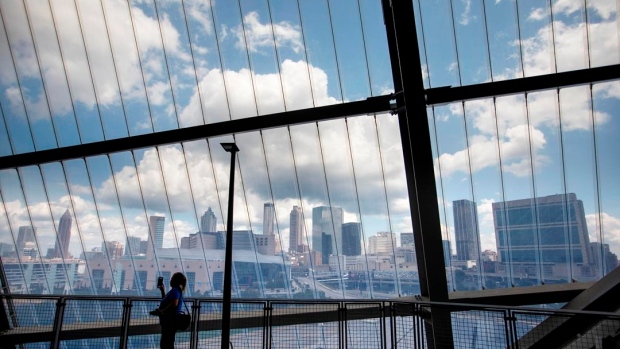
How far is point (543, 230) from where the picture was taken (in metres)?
11.7

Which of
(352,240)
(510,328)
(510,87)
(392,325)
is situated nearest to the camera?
(510,328)

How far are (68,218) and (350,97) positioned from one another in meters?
11.6

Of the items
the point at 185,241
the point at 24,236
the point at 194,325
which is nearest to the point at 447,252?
the point at 194,325

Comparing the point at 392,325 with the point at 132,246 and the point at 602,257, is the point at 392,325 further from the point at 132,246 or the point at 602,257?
the point at 132,246

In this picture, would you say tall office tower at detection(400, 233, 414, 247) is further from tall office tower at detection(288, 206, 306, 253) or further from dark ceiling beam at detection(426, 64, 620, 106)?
dark ceiling beam at detection(426, 64, 620, 106)

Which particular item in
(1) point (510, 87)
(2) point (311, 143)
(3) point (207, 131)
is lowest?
(2) point (311, 143)

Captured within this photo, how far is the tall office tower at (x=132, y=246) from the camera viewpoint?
47.0 feet

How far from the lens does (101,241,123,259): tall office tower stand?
14.5 meters

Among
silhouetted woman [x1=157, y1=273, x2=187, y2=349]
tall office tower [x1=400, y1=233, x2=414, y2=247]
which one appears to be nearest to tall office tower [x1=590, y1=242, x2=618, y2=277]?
tall office tower [x1=400, y1=233, x2=414, y2=247]

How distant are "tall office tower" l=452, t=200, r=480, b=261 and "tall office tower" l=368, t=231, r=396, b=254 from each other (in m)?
1.93

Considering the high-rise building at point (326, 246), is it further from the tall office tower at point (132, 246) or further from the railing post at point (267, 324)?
the tall office tower at point (132, 246)

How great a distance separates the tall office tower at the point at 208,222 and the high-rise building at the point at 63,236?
5409 millimetres

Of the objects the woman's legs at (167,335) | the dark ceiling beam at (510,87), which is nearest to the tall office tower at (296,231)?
the dark ceiling beam at (510,87)

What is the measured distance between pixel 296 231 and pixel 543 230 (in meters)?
7.55
